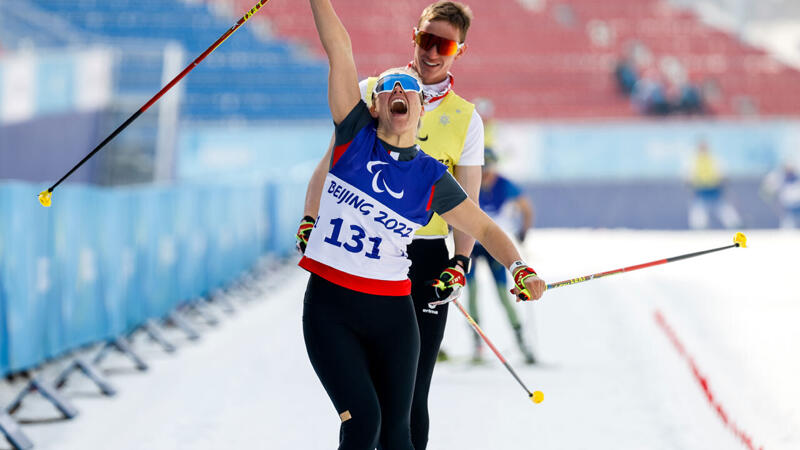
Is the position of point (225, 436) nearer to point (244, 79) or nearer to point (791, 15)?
point (244, 79)

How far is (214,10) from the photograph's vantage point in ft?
104

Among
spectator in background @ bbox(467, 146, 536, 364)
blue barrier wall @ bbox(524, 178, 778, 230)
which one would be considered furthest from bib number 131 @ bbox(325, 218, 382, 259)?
blue barrier wall @ bbox(524, 178, 778, 230)

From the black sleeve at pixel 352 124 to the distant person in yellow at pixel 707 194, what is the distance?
2249 cm

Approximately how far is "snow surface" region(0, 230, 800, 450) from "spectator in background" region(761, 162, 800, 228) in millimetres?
11791

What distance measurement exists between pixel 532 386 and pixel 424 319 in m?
3.50

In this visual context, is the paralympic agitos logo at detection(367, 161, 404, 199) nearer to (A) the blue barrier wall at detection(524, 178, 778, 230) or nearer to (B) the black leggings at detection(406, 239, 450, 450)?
(B) the black leggings at detection(406, 239, 450, 450)

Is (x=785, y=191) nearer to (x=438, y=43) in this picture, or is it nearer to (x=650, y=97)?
(x=650, y=97)

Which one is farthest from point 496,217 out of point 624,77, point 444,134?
point 624,77

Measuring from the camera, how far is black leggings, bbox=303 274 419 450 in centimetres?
364

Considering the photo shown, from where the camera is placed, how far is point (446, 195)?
3.78 meters

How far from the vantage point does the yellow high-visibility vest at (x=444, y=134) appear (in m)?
4.47

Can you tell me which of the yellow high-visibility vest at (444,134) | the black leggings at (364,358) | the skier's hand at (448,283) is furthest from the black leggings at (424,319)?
the black leggings at (364,358)

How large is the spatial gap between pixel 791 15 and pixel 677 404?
135 feet

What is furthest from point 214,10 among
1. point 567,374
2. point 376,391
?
point 376,391
